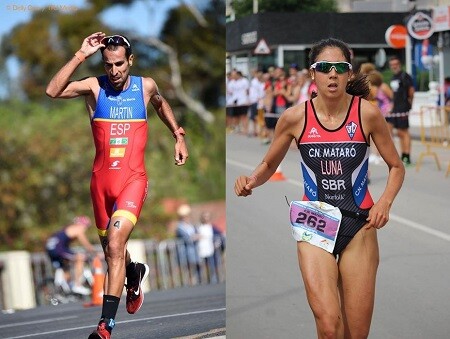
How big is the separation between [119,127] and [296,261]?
316cm

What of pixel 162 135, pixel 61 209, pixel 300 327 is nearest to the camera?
pixel 300 327

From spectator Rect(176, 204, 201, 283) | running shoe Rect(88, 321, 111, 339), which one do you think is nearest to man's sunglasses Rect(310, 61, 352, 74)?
running shoe Rect(88, 321, 111, 339)

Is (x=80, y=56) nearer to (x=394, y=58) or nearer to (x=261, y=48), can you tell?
(x=261, y=48)

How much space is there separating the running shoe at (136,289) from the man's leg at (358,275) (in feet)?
3.10

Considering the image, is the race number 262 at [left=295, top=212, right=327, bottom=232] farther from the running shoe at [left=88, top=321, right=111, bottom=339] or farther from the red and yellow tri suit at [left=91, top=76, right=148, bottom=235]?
the running shoe at [left=88, top=321, right=111, bottom=339]

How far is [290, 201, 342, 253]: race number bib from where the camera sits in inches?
183

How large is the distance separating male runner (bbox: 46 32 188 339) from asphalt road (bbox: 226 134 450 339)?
1958mm

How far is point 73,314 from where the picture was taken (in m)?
7.27

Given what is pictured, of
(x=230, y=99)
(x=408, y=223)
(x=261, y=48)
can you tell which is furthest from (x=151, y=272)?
(x=261, y=48)

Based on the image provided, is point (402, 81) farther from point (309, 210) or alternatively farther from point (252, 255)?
point (309, 210)

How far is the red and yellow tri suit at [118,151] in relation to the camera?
4.86 meters

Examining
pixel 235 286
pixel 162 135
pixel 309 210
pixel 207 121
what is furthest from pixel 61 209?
pixel 309 210

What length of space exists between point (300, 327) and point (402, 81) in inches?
76.9

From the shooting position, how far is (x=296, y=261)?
7.82m
